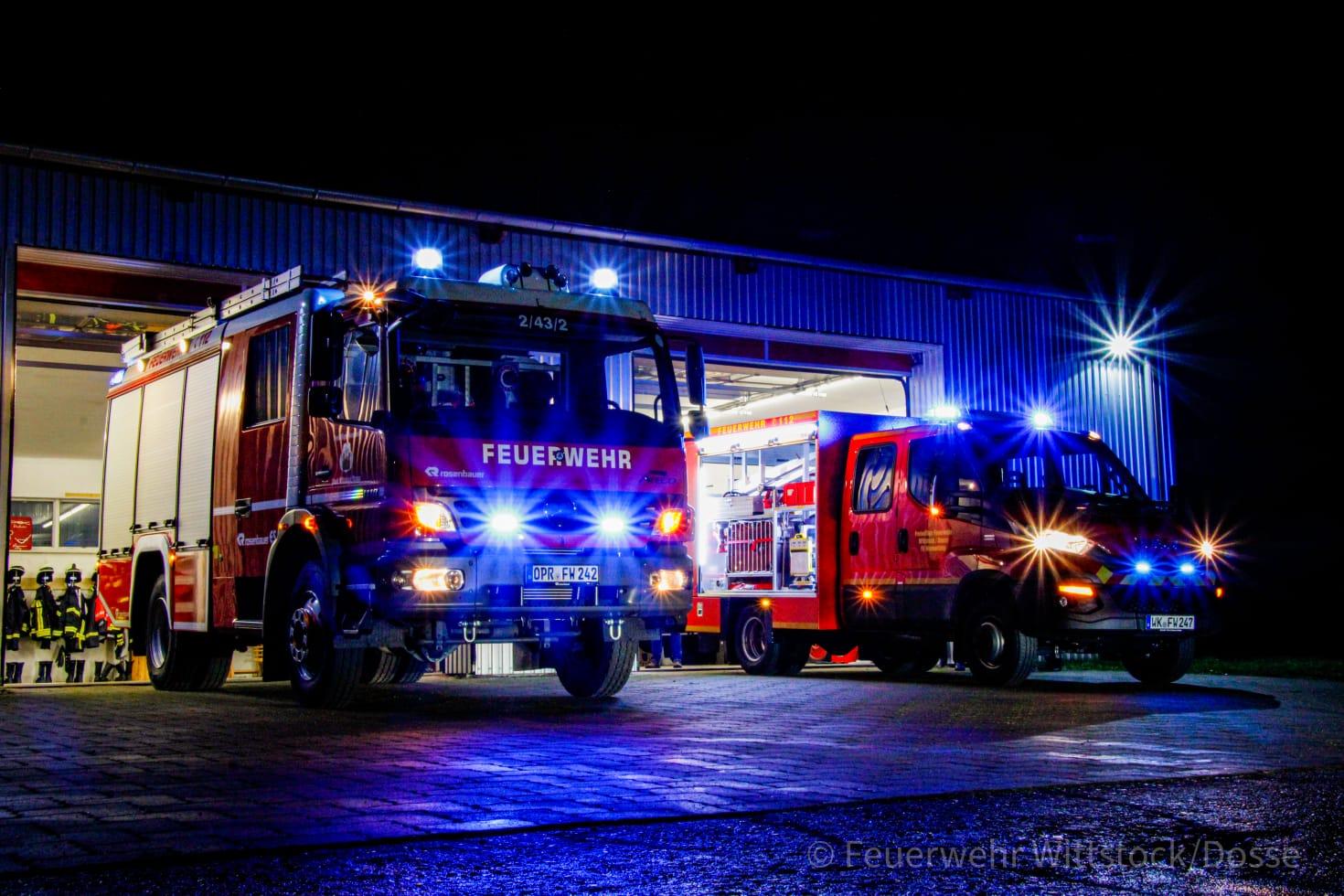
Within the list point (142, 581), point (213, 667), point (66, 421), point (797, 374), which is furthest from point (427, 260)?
point (66, 421)

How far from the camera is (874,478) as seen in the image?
15.1m

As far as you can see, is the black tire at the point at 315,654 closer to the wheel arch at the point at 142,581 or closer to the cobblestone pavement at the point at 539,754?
the cobblestone pavement at the point at 539,754

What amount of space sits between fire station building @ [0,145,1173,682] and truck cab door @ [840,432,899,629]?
2789 millimetres

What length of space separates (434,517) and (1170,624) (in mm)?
7113

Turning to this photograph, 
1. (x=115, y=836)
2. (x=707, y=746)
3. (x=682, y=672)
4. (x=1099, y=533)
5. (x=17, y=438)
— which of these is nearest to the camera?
(x=115, y=836)

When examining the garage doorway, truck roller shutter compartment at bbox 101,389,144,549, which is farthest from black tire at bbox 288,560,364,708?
the garage doorway

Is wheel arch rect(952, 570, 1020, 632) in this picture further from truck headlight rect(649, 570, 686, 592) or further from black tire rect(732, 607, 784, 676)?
truck headlight rect(649, 570, 686, 592)

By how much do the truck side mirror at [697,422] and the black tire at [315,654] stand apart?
300 centimetres

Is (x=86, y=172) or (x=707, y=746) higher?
(x=86, y=172)

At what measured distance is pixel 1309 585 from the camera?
85.5 ft

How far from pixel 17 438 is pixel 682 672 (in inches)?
422

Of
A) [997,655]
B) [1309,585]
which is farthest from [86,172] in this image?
[1309,585]

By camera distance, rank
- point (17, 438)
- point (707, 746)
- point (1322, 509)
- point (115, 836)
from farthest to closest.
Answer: point (1322, 509) < point (17, 438) < point (707, 746) < point (115, 836)

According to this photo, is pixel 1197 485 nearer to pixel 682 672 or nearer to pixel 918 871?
pixel 682 672
